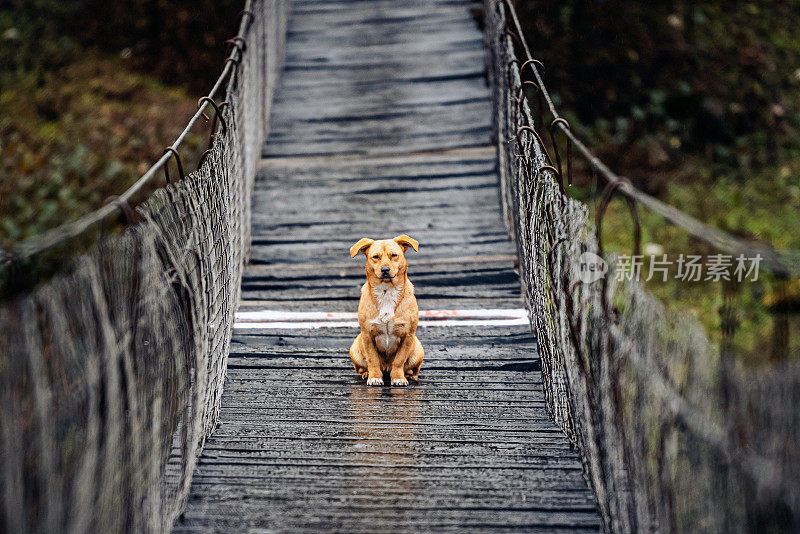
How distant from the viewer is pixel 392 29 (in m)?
6.95

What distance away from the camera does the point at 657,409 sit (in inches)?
69.0

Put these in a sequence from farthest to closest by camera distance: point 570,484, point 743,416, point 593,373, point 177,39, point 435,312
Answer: point 177,39, point 435,312, point 570,484, point 593,373, point 743,416

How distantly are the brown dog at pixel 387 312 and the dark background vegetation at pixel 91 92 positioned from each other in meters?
4.12

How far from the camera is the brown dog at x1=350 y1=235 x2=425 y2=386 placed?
10.2ft

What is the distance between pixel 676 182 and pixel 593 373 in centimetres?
534

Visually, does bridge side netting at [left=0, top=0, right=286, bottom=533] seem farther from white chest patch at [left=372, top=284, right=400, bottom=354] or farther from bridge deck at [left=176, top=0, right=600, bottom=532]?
white chest patch at [left=372, top=284, right=400, bottom=354]

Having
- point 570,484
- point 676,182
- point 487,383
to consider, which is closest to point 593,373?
point 570,484

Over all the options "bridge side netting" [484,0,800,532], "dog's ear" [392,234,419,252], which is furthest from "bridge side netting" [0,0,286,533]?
"bridge side netting" [484,0,800,532]

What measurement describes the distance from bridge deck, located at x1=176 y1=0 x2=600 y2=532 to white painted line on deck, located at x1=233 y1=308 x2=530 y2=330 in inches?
2.2

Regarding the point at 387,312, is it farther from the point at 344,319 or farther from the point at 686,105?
the point at 686,105

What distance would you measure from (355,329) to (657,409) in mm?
2314

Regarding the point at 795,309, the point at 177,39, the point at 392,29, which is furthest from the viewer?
the point at 177,39

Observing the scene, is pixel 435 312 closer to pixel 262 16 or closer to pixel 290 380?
pixel 290 380

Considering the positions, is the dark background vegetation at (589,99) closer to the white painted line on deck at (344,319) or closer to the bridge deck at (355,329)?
the bridge deck at (355,329)
